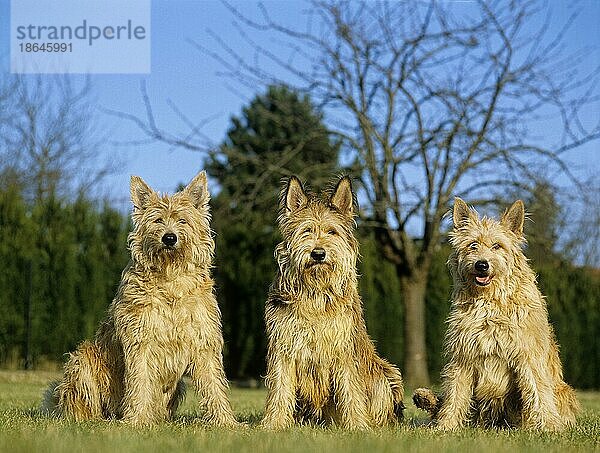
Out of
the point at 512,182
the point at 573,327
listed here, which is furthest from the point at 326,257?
the point at 573,327

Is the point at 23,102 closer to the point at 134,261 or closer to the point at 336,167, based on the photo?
the point at 336,167

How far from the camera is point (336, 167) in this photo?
14.9 m

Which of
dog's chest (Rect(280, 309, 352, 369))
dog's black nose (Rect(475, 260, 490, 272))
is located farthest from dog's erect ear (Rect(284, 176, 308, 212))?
dog's black nose (Rect(475, 260, 490, 272))

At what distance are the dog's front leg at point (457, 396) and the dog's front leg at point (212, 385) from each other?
1.73 meters

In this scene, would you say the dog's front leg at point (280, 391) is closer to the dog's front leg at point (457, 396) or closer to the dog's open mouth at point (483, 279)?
the dog's front leg at point (457, 396)

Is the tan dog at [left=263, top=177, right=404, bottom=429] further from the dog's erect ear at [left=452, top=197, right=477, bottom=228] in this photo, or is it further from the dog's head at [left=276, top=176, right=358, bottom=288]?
the dog's erect ear at [left=452, top=197, right=477, bottom=228]

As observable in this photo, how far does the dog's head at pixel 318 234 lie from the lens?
21.4ft

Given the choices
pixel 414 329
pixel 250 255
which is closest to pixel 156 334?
pixel 414 329

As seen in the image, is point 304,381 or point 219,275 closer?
point 304,381

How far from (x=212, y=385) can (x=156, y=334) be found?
639 mm

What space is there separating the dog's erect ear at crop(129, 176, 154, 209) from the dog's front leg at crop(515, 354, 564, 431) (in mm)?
3439

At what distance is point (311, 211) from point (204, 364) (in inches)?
61.7

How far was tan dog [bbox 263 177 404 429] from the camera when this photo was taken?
648 cm

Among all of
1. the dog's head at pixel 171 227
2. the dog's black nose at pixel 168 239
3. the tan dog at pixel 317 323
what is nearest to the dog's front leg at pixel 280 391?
the tan dog at pixel 317 323
